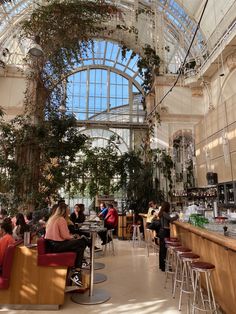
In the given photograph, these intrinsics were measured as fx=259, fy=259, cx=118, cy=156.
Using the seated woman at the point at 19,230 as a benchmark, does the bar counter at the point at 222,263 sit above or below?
below

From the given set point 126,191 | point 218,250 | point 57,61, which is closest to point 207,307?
point 218,250

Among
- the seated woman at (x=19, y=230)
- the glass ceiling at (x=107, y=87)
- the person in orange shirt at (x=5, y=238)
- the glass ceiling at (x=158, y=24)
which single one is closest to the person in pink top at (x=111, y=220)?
the seated woman at (x=19, y=230)

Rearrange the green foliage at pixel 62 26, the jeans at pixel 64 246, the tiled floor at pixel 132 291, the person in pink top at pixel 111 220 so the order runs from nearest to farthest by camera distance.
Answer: the tiled floor at pixel 132 291
the jeans at pixel 64 246
the green foliage at pixel 62 26
the person in pink top at pixel 111 220

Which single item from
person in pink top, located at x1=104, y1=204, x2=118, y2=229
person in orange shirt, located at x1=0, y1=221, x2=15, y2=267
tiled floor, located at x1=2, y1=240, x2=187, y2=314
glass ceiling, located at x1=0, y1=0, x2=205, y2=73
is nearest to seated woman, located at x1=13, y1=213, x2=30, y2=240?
person in orange shirt, located at x1=0, y1=221, x2=15, y2=267

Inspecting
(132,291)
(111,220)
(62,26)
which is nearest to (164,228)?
(132,291)

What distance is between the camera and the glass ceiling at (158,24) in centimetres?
1294

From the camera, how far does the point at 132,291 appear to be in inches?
161

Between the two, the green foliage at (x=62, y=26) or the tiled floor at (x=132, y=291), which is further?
the green foliage at (x=62, y=26)

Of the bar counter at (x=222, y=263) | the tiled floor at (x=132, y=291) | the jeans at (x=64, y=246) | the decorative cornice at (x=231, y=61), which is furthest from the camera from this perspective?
the decorative cornice at (x=231, y=61)

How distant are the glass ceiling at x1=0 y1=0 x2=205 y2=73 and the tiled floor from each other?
11.1 metres

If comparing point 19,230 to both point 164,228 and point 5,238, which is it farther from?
point 164,228

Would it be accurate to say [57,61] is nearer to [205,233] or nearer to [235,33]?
[205,233]

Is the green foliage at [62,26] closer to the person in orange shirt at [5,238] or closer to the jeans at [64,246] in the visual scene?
the person in orange shirt at [5,238]

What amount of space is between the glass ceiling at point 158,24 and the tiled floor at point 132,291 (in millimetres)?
11090
